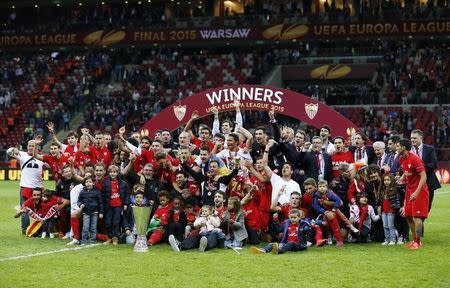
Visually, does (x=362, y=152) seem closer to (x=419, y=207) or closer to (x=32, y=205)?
(x=419, y=207)

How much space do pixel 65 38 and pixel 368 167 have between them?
3684 cm

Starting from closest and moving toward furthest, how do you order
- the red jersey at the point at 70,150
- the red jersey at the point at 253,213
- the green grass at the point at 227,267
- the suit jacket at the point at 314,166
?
the green grass at the point at 227,267 → the red jersey at the point at 253,213 → the suit jacket at the point at 314,166 → the red jersey at the point at 70,150

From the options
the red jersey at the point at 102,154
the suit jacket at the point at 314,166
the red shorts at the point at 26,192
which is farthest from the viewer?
the red jersey at the point at 102,154

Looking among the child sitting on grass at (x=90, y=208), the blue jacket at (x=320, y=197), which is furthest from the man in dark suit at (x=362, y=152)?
the child sitting on grass at (x=90, y=208)

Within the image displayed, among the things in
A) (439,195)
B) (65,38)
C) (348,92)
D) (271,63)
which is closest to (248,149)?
(439,195)

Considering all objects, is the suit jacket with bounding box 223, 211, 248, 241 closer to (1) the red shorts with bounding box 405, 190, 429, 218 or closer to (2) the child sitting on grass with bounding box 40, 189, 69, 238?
(1) the red shorts with bounding box 405, 190, 429, 218

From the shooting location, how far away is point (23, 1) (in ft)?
167

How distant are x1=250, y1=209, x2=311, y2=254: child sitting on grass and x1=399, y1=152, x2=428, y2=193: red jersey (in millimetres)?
1690

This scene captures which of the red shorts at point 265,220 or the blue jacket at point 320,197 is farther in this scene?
the red shorts at point 265,220

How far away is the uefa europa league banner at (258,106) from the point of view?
19328 mm

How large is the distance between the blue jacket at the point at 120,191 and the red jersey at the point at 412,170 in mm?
4595

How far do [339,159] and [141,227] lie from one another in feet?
12.9

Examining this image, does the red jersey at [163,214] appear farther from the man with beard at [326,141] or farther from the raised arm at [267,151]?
the man with beard at [326,141]

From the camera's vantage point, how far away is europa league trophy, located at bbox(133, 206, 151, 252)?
1336 centimetres
